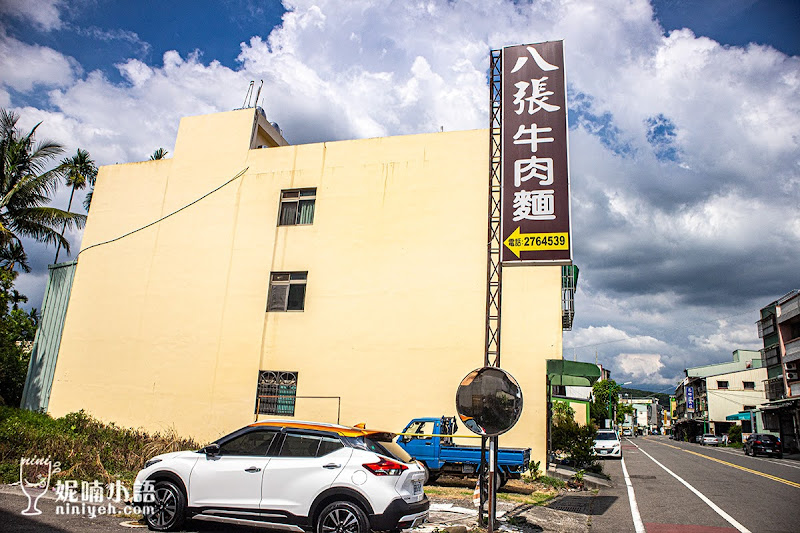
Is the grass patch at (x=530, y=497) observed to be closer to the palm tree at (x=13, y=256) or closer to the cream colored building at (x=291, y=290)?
the cream colored building at (x=291, y=290)

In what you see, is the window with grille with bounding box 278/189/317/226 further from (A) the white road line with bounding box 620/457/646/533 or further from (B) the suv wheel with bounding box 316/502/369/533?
(A) the white road line with bounding box 620/457/646/533

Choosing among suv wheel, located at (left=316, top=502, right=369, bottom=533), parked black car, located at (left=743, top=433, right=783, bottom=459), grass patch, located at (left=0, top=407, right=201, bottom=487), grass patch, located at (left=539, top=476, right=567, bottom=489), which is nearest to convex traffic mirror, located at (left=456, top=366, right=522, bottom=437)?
suv wheel, located at (left=316, top=502, right=369, bottom=533)

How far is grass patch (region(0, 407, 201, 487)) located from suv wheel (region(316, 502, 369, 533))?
6526mm

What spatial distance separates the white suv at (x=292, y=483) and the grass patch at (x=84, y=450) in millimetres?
4495

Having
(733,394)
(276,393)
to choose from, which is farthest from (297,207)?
(733,394)

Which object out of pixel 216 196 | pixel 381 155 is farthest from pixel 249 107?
pixel 381 155

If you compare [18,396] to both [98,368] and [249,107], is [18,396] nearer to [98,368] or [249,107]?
[98,368]

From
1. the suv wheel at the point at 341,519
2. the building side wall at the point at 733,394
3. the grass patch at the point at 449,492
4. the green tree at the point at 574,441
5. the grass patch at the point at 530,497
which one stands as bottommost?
the grass patch at the point at 449,492

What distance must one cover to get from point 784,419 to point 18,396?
50677mm

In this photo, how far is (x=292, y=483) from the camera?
671 cm

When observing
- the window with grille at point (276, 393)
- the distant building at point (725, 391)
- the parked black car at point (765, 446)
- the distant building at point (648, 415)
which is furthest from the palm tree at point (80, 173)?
the distant building at point (648, 415)

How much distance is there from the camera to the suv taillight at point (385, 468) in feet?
21.5

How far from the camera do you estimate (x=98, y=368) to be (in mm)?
17188

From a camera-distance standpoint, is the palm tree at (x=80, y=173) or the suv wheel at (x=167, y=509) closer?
the suv wheel at (x=167, y=509)
